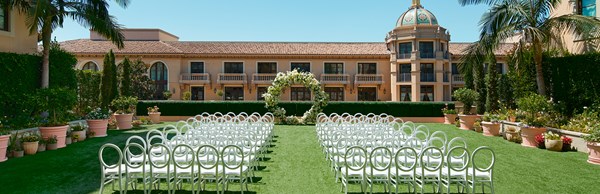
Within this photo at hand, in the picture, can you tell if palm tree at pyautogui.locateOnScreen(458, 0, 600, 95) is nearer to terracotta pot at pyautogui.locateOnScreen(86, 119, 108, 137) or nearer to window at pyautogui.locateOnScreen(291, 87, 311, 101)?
terracotta pot at pyautogui.locateOnScreen(86, 119, 108, 137)

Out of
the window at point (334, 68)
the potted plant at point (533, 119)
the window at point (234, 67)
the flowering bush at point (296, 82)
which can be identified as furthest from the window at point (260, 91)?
the potted plant at point (533, 119)

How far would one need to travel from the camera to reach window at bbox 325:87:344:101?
3556 cm

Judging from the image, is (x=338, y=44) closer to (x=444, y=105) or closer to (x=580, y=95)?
(x=444, y=105)

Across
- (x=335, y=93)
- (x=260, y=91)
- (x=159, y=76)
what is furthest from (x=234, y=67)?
(x=335, y=93)

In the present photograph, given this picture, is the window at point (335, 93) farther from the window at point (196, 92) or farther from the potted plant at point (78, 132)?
the potted plant at point (78, 132)

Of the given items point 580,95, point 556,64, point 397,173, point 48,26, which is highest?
point 48,26

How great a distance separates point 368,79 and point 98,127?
25.5 meters

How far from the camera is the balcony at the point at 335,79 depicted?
34.5 metres

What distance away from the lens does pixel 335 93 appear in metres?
35.7

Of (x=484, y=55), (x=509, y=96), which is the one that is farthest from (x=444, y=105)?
(x=484, y=55)

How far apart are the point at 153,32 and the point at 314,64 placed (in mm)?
17863

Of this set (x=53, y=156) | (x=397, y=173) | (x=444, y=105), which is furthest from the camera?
(x=444, y=105)

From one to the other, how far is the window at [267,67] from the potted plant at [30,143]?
25.8 m

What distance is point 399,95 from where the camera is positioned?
35.4m
